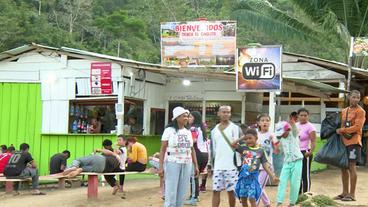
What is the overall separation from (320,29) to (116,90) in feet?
27.9

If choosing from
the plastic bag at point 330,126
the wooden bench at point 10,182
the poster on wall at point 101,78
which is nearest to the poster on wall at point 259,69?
the plastic bag at point 330,126

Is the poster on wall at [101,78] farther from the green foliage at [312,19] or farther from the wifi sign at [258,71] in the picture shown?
the green foliage at [312,19]

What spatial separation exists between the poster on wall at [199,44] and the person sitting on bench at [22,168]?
16.7ft

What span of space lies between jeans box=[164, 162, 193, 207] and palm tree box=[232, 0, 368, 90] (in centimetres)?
898

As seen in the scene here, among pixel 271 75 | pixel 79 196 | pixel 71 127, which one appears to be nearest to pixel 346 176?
pixel 271 75

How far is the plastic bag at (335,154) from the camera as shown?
734cm

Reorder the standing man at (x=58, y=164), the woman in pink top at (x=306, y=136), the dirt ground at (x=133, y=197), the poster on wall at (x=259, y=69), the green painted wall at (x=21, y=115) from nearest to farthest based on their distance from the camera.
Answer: the woman in pink top at (x=306, y=136), the dirt ground at (x=133, y=197), the poster on wall at (x=259, y=69), the standing man at (x=58, y=164), the green painted wall at (x=21, y=115)

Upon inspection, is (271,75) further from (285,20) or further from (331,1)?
(285,20)

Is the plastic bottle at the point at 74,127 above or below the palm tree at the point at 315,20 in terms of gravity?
below

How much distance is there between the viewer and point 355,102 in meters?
7.30

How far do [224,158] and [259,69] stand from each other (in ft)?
15.0

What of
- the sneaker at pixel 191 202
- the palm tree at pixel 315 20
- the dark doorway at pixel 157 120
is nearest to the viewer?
the sneaker at pixel 191 202

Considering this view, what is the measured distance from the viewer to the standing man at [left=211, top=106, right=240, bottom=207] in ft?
21.8

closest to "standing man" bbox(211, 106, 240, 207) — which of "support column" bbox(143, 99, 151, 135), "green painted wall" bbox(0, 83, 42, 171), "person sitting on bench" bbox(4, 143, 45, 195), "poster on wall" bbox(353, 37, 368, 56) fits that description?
"person sitting on bench" bbox(4, 143, 45, 195)
